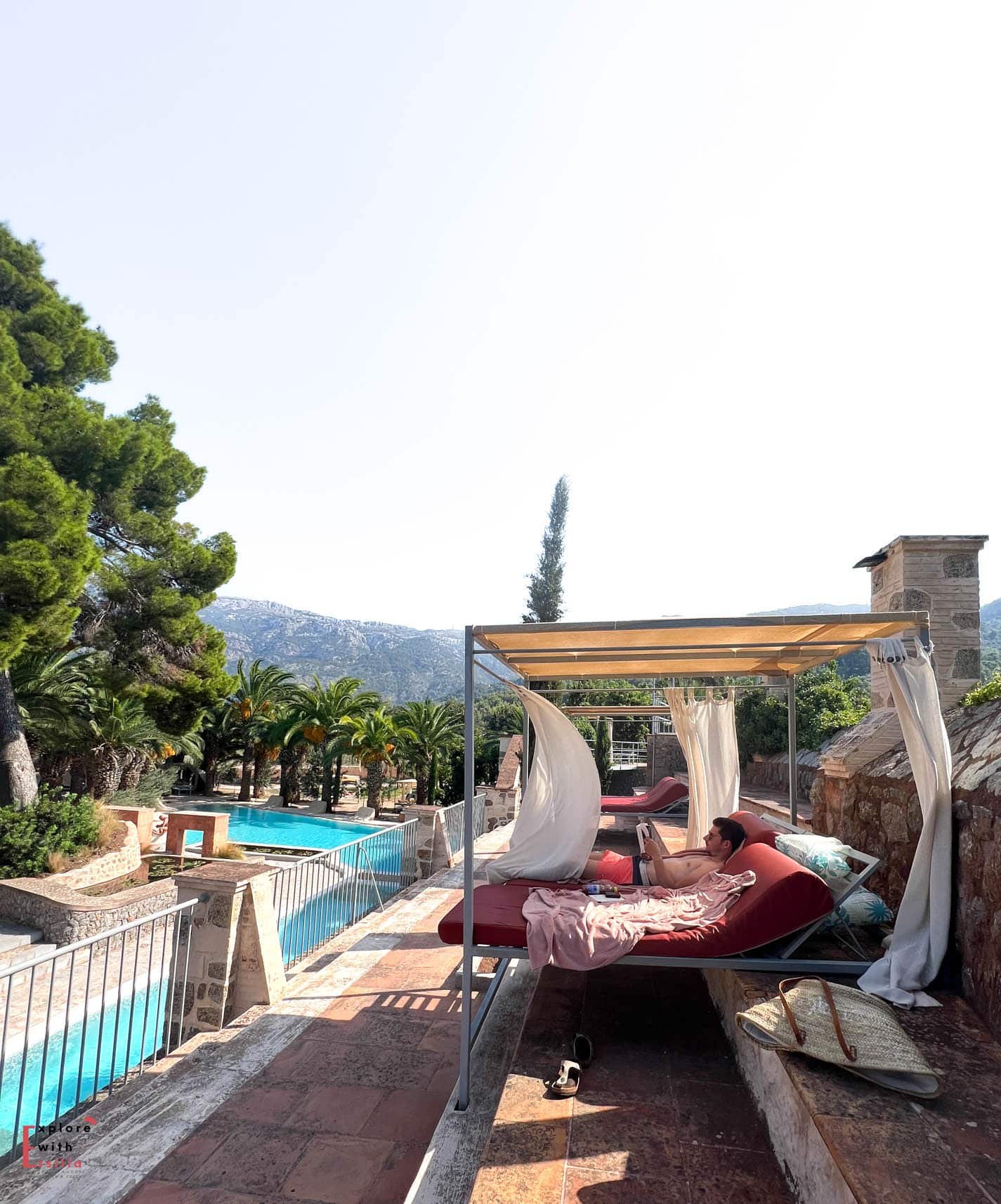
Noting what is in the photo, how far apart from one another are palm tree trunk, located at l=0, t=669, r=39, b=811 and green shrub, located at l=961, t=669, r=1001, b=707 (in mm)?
13217

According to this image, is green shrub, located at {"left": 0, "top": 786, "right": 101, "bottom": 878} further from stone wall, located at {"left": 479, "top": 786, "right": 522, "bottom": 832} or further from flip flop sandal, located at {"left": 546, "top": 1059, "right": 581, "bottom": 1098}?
flip flop sandal, located at {"left": 546, "top": 1059, "right": 581, "bottom": 1098}

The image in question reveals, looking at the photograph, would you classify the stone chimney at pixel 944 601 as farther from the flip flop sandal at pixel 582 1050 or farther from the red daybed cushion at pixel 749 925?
the flip flop sandal at pixel 582 1050

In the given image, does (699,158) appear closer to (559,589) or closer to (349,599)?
(559,589)

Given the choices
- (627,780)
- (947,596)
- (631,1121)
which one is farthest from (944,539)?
(627,780)

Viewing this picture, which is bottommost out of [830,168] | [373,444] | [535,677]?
[535,677]

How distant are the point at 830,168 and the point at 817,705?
30.1 feet

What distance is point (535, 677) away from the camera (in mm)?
6051

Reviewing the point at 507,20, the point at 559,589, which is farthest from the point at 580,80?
the point at 559,589

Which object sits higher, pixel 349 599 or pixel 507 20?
pixel 349 599

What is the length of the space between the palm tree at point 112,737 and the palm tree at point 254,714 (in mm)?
6177

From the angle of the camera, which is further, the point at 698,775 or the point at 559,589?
the point at 559,589

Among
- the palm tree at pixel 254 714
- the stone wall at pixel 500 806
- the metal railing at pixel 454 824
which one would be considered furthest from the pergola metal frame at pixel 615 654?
the palm tree at pixel 254 714

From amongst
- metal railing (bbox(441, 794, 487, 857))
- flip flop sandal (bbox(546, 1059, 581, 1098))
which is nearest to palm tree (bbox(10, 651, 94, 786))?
metal railing (bbox(441, 794, 487, 857))

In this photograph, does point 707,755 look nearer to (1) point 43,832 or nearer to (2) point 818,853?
(2) point 818,853
